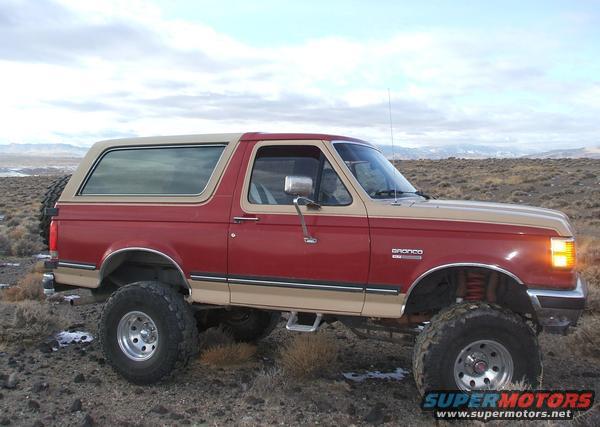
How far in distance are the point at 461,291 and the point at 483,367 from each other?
0.65m

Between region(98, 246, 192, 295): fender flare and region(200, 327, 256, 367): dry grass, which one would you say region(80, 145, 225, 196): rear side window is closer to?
region(98, 246, 192, 295): fender flare

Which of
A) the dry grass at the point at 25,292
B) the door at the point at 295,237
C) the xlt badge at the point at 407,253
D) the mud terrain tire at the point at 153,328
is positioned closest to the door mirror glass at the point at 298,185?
the door at the point at 295,237

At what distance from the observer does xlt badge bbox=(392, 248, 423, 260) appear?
4.34m

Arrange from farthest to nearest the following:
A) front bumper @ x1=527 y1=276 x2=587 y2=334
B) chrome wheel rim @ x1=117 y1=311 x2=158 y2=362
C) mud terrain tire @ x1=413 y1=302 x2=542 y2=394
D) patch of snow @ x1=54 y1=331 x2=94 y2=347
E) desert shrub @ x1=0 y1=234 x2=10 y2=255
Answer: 1. desert shrub @ x1=0 y1=234 x2=10 y2=255
2. patch of snow @ x1=54 y1=331 x2=94 y2=347
3. chrome wheel rim @ x1=117 y1=311 x2=158 y2=362
4. mud terrain tire @ x1=413 y1=302 x2=542 y2=394
5. front bumper @ x1=527 y1=276 x2=587 y2=334

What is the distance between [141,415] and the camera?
176 inches

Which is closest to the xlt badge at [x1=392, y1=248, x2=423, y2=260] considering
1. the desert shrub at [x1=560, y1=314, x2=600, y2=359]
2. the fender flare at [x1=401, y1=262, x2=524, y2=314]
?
the fender flare at [x1=401, y1=262, x2=524, y2=314]

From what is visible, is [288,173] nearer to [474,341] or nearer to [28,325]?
[474,341]

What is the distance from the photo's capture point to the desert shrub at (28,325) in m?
6.23

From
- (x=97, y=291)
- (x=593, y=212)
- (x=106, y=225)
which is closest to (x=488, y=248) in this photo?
(x=106, y=225)

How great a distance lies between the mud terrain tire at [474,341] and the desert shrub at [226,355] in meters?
2.12

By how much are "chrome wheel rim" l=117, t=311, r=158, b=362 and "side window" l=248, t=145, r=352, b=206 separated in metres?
1.57

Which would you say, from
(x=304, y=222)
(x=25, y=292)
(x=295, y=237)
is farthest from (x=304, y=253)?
(x=25, y=292)

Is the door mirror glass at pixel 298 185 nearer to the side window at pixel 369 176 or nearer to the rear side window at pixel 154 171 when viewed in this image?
the side window at pixel 369 176

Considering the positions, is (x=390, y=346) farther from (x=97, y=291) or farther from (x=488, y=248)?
(x=97, y=291)
